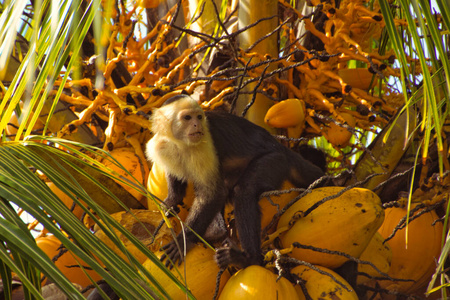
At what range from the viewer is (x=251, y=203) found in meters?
2.65

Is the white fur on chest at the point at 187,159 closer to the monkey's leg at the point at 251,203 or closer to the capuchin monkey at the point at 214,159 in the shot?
the capuchin monkey at the point at 214,159

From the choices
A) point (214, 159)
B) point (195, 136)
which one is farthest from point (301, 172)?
point (195, 136)

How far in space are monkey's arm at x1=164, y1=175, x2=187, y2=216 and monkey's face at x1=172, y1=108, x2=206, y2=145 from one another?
8.9 inches

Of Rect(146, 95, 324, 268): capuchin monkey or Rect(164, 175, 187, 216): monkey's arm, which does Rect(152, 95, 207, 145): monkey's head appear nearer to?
Rect(146, 95, 324, 268): capuchin monkey

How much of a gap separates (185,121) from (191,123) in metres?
0.05

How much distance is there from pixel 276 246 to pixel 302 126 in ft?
2.88

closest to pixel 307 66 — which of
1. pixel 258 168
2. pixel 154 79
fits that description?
pixel 258 168

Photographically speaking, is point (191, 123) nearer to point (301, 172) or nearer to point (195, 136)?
point (195, 136)

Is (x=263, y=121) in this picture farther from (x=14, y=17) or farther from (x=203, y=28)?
(x=14, y=17)

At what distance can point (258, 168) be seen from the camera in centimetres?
298

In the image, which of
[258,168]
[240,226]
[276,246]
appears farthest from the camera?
[258,168]

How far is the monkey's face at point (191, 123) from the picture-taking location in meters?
2.97

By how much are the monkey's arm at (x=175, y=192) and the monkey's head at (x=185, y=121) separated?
0.22m

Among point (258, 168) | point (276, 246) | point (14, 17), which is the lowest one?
point (276, 246)
